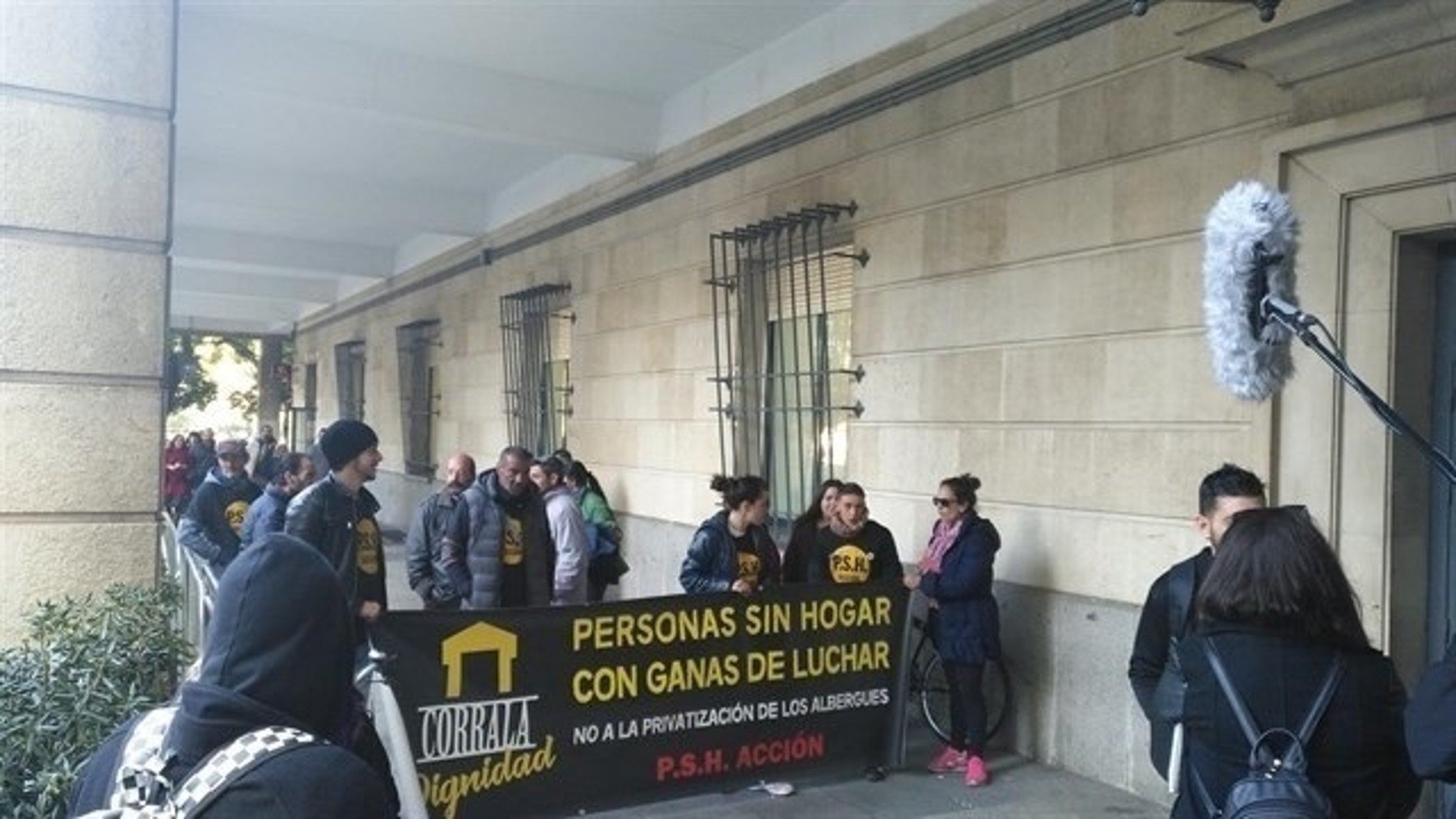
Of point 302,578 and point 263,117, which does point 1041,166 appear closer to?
point 302,578

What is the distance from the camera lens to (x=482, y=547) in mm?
6297

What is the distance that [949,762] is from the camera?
5.91m

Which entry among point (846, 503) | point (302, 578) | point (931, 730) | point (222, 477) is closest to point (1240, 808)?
point (302, 578)

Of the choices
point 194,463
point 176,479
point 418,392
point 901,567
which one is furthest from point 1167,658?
point 194,463

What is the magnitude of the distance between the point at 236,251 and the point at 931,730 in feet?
49.9

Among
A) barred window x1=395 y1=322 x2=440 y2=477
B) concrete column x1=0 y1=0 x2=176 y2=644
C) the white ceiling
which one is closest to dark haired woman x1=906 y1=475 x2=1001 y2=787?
the white ceiling

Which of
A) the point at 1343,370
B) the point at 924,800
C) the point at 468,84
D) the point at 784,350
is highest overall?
the point at 468,84

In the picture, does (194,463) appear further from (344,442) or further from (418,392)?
(344,442)

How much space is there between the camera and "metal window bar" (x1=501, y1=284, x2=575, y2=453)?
1249cm

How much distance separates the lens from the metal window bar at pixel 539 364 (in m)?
12.5

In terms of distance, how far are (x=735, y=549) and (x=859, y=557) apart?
713 mm

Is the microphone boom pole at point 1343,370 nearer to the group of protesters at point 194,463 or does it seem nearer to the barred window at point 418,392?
the group of protesters at point 194,463

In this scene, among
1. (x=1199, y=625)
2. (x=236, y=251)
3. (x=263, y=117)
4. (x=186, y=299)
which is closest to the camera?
(x=1199, y=625)

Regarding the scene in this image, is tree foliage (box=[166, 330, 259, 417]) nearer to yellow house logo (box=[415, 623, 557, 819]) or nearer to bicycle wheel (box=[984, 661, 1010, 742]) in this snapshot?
bicycle wheel (box=[984, 661, 1010, 742])
